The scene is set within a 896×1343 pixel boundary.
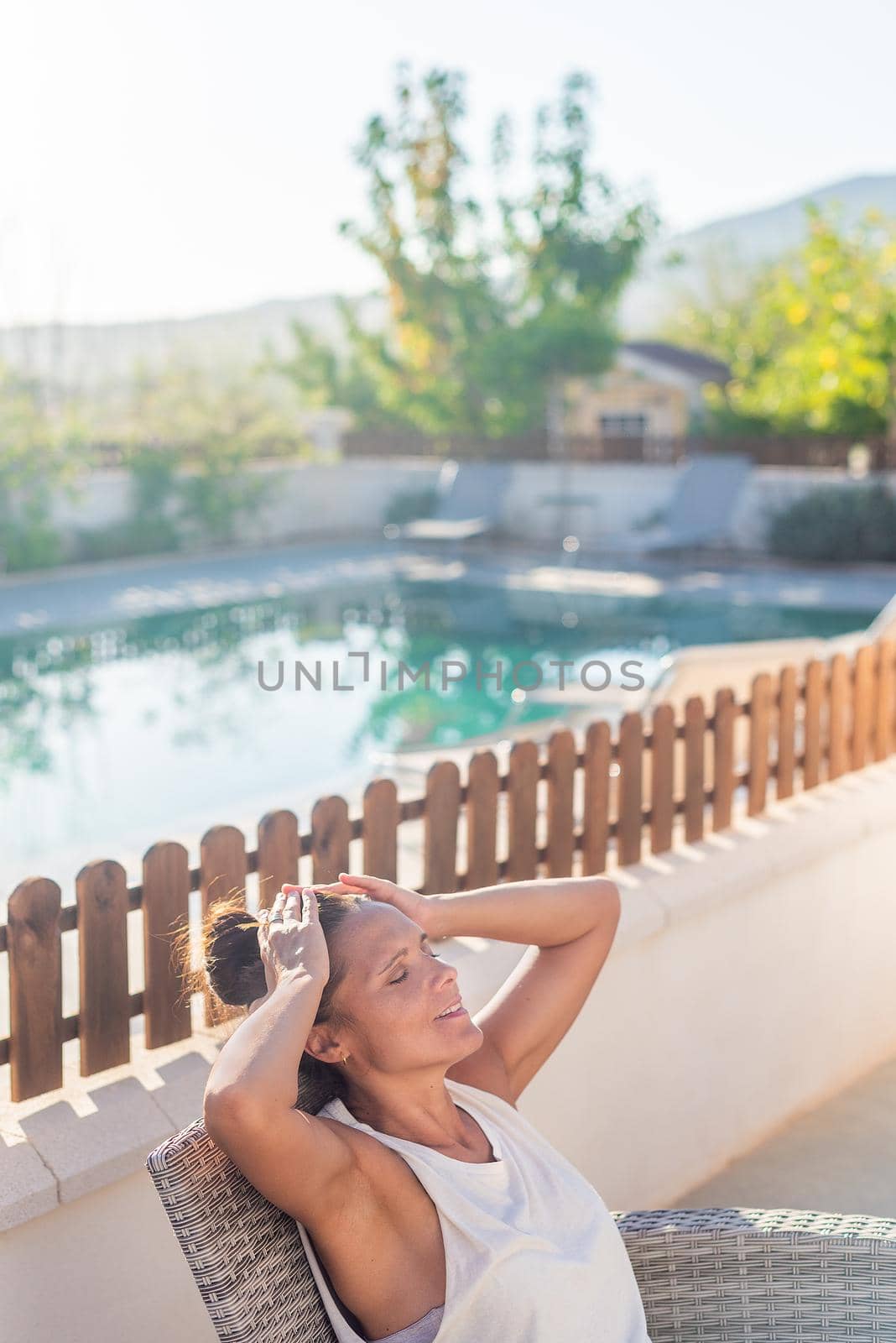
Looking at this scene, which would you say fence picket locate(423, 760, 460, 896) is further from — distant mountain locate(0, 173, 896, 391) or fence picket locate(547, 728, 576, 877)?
distant mountain locate(0, 173, 896, 391)

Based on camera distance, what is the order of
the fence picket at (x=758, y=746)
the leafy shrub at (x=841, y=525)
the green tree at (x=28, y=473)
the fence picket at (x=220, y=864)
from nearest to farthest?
the fence picket at (x=220, y=864)
the fence picket at (x=758, y=746)
the green tree at (x=28, y=473)
the leafy shrub at (x=841, y=525)

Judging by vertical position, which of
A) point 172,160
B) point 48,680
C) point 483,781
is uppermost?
point 172,160

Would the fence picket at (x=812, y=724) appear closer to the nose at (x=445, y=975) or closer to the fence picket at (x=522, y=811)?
the fence picket at (x=522, y=811)

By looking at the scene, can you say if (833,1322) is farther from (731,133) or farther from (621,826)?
(731,133)

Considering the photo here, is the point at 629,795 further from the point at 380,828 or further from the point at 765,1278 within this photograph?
the point at 765,1278

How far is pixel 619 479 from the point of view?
17750 millimetres

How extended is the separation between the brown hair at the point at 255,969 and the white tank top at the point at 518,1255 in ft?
0.11

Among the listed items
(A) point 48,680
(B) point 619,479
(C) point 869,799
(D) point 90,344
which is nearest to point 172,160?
(D) point 90,344

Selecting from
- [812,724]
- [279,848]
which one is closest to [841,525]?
[812,724]

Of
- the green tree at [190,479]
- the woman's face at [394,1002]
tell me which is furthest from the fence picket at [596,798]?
the green tree at [190,479]

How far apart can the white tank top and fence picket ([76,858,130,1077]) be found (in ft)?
2.53

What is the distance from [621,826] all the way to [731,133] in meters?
73.8

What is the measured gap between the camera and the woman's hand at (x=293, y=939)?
4.92 feet

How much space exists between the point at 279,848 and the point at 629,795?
3.99 ft
